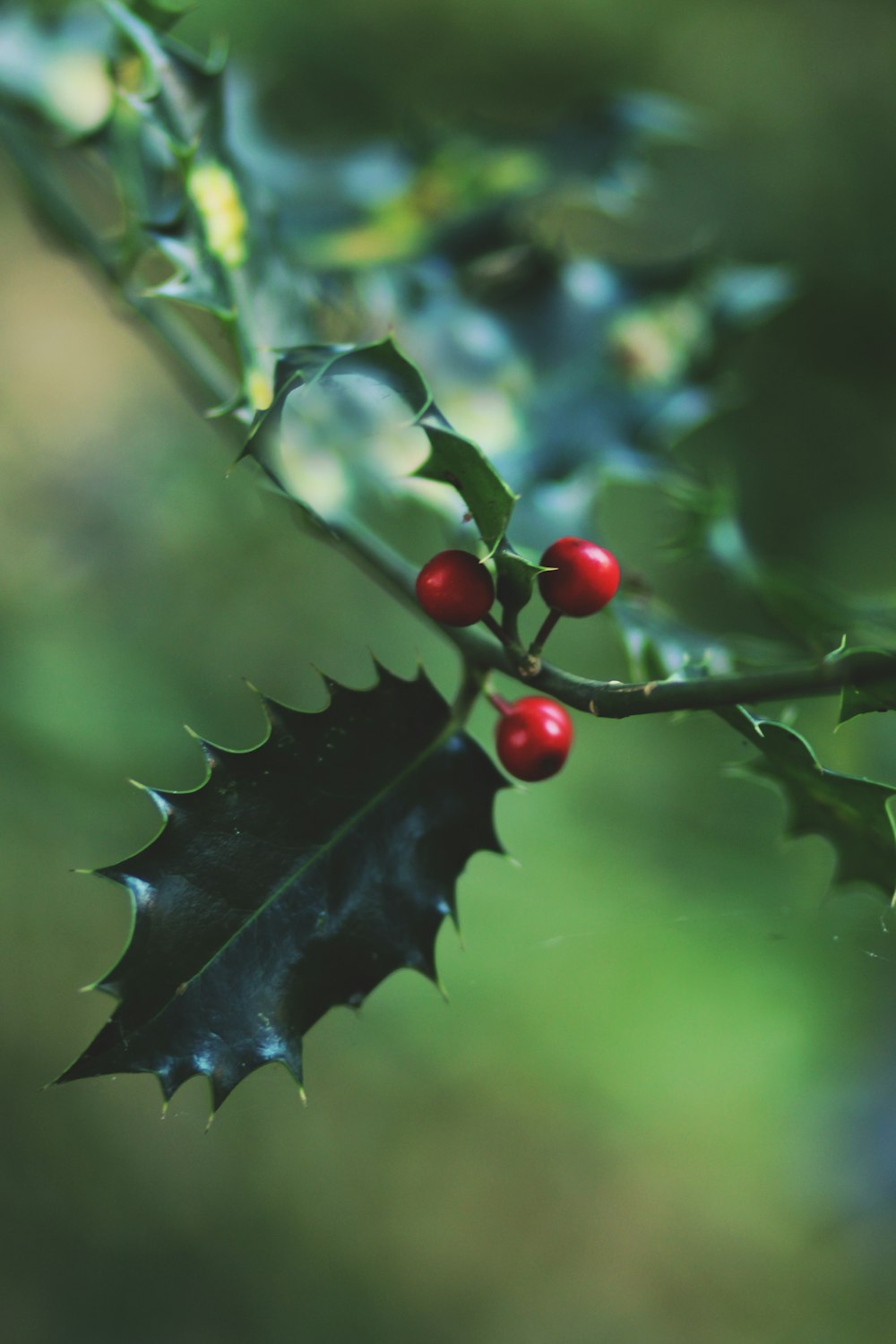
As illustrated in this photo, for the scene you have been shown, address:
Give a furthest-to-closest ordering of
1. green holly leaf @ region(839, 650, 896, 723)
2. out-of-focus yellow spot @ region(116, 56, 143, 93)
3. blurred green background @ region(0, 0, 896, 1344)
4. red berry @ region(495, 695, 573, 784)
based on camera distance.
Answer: blurred green background @ region(0, 0, 896, 1344) → out-of-focus yellow spot @ region(116, 56, 143, 93) → red berry @ region(495, 695, 573, 784) → green holly leaf @ region(839, 650, 896, 723)

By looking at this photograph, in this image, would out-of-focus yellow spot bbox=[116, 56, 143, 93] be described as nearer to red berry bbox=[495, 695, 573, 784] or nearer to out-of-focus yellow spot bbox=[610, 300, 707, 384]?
out-of-focus yellow spot bbox=[610, 300, 707, 384]

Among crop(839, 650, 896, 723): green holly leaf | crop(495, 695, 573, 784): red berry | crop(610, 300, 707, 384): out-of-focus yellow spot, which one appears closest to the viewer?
crop(839, 650, 896, 723): green holly leaf

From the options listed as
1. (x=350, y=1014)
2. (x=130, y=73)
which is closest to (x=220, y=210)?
(x=130, y=73)

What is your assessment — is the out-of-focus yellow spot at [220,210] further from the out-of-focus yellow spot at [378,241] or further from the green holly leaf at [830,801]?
the green holly leaf at [830,801]

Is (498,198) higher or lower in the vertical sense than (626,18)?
higher

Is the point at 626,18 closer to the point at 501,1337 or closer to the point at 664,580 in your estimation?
the point at 664,580

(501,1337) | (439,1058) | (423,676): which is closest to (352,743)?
(423,676)

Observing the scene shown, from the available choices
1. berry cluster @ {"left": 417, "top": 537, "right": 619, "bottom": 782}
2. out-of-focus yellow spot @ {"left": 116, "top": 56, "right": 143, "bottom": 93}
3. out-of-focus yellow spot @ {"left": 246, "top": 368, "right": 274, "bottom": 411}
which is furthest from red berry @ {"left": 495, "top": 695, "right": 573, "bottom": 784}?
out-of-focus yellow spot @ {"left": 116, "top": 56, "right": 143, "bottom": 93}

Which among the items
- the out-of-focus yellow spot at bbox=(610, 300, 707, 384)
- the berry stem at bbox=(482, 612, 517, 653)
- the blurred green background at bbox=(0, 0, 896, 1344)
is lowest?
the blurred green background at bbox=(0, 0, 896, 1344)
